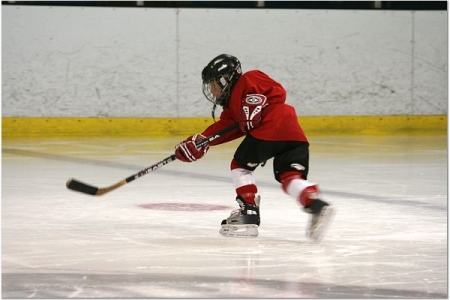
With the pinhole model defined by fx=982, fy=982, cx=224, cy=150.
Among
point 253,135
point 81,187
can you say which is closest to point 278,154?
point 253,135

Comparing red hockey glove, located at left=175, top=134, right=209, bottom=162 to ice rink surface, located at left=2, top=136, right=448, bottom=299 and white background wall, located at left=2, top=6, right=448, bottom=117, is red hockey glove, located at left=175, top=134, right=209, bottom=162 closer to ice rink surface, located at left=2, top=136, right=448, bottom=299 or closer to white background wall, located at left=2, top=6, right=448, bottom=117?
ice rink surface, located at left=2, top=136, right=448, bottom=299

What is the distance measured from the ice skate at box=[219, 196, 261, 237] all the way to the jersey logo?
0.47 m

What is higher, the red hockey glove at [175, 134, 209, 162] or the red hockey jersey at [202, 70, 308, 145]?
the red hockey jersey at [202, 70, 308, 145]

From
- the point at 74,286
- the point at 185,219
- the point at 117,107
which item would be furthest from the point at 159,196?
the point at 117,107

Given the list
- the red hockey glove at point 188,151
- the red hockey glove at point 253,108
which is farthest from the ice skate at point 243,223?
the red hockey glove at point 253,108

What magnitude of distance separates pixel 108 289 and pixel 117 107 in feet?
29.0

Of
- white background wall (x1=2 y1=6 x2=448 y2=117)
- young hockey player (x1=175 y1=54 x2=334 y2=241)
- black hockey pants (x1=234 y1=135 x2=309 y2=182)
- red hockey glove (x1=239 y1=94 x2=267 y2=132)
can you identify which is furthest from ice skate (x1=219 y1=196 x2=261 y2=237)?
white background wall (x1=2 y1=6 x2=448 y2=117)

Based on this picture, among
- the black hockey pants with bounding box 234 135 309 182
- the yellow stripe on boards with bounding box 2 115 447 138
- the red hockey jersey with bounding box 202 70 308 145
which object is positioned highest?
the red hockey jersey with bounding box 202 70 308 145

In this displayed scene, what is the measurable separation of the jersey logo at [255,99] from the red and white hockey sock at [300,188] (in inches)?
13.2

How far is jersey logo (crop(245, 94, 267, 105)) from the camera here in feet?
13.1

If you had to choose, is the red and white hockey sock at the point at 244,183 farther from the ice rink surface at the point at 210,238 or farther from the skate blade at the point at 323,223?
the skate blade at the point at 323,223

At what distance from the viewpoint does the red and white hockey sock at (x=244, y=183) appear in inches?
164

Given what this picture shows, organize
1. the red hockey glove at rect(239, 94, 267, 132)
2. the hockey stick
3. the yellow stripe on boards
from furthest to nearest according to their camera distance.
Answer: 1. the yellow stripe on boards
2. the hockey stick
3. the red hockey glove at rect(239, 94, 267, 132)

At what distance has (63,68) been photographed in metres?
11.6
